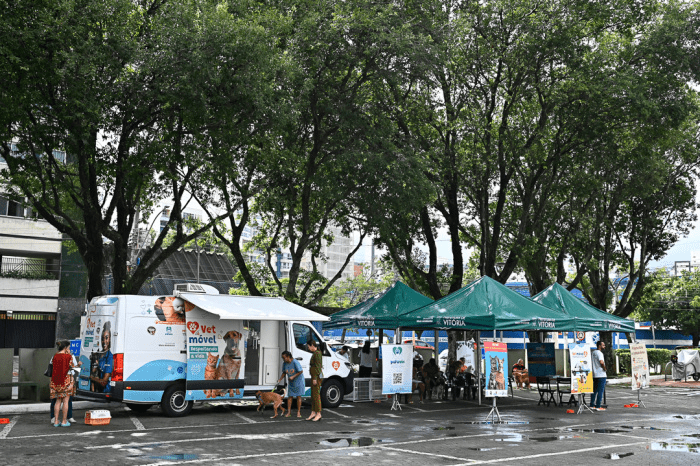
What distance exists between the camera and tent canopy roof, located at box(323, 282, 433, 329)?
66.3 ft

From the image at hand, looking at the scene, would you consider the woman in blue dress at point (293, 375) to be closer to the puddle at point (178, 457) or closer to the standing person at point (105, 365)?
the standing person at point (105, 365)

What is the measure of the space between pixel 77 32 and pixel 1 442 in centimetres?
823

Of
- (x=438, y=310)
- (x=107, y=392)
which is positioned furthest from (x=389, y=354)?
(x=107, y=392)

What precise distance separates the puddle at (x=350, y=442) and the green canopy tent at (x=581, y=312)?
348 inches

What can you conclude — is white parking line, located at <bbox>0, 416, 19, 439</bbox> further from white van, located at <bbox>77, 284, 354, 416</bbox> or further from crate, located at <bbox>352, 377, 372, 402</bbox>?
crate, located at <bbox>352, 377, 372, 402</bbox>

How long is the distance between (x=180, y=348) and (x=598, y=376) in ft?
35.3

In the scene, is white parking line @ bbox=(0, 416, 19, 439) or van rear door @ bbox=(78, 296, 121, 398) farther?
van rear door @ bbox=(78, 296, 121, 398)

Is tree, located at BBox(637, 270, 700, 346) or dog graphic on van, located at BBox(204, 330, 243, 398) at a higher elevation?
tree, located at BBox(637, 270, 700, 346)

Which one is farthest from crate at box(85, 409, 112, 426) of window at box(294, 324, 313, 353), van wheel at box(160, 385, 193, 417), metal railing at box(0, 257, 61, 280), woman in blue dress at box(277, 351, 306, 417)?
metal railing at box(0, 257, 61, 280)

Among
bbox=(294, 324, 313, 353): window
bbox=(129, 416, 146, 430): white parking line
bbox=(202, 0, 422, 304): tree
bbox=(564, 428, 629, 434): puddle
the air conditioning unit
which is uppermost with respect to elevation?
bbox=(202, 0, 422, 304): tree

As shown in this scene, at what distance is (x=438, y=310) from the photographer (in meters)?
19.0

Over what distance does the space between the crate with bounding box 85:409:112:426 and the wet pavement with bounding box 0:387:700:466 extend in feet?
0.56

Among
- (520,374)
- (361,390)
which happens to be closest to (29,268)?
(361,390)

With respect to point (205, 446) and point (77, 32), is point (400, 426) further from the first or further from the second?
point (77, 32)
